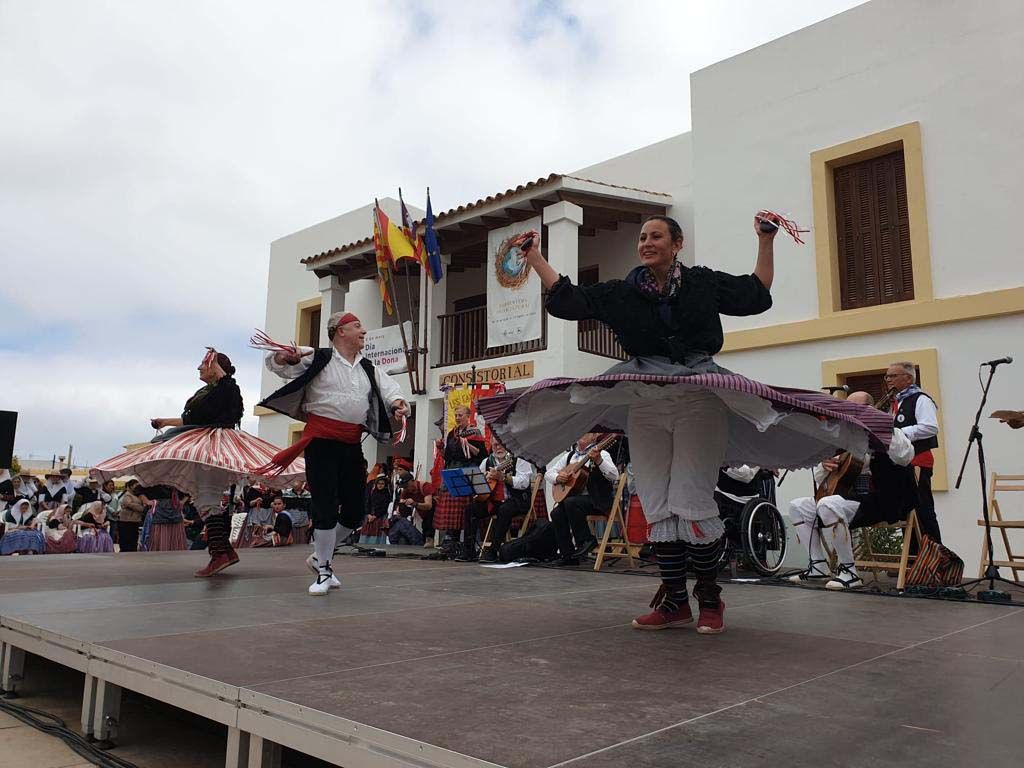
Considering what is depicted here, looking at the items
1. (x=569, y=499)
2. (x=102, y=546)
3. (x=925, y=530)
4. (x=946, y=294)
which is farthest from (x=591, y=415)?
(x=102, y=546)

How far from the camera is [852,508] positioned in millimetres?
5492

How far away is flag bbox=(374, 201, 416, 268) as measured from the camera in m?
14.0

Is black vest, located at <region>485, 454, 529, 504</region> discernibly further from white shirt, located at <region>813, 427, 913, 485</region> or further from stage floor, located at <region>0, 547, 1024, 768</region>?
white shirt, located at <region>813, 427, 913, 485</region>

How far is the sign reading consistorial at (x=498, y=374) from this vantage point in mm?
12789

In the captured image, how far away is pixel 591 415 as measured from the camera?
3.52 meters

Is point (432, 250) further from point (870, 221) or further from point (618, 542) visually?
point (618, 542)

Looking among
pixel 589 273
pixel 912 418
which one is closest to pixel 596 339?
pixel 589 273

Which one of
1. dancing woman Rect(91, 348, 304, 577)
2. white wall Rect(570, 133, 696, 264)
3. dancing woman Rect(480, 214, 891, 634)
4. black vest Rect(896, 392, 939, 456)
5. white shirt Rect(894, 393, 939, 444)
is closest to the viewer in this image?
dancing woman Rect(480, 214, 891, 634)

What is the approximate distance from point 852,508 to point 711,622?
286 cm

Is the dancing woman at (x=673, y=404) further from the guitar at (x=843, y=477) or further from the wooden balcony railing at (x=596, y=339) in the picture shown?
the wooden balcony railing at (x=596, y=339)

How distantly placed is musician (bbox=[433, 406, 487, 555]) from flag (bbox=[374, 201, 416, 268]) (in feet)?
16.8

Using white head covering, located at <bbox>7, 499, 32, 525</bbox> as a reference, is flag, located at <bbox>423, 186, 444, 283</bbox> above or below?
above

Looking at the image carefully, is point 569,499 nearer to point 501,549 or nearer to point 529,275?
point 501,549

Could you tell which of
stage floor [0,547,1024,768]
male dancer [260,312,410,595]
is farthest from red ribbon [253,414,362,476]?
stage floor [0,547,1024,768]
